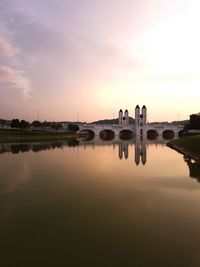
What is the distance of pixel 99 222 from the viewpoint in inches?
373

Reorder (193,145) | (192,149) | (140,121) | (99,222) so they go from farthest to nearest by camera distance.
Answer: (140,121) < (193,145) < (192,149) < (99,222)

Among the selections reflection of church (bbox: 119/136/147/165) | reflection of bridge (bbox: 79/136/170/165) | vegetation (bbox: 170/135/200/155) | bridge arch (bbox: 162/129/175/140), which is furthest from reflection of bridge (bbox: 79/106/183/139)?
vegetation (bbox: 170/135/200/155)

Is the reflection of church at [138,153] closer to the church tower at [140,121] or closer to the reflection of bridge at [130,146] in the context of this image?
the reflection of bridge at [130,146]

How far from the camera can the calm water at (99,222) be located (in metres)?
7.08

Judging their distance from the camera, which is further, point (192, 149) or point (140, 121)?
point (140, 121)

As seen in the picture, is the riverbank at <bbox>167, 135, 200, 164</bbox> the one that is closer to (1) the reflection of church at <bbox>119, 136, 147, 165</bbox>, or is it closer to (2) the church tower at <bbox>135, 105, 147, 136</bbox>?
(1) the reflection of church at <bbox>119, 136, 147, 165</bbox>

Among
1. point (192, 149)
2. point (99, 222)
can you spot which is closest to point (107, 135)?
point (192, 149)

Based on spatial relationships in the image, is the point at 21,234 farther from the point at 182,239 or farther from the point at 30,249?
the point at 182,239

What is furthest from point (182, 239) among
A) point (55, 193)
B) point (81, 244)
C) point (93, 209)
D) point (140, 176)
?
point (140, 176)

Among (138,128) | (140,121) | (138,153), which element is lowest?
(138,153)

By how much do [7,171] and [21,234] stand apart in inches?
469

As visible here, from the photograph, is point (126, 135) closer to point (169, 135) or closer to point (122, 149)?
point (169, 135)

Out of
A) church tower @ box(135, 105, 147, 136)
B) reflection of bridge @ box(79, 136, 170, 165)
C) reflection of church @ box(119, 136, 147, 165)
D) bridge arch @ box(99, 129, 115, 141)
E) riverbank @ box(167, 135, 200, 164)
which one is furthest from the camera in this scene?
church tower @ box(135, 105, 147, 136)

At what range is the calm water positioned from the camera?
7.08 metres
